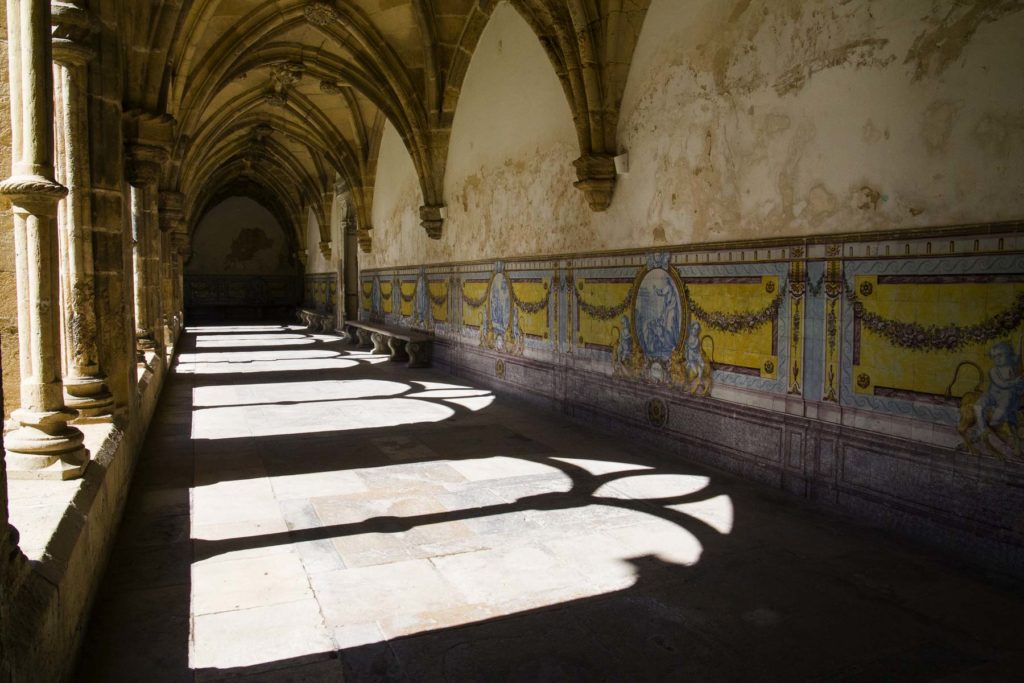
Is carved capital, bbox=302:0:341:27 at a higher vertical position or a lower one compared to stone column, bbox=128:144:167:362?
higher

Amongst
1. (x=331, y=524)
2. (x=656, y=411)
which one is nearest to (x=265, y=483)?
(x=331, y=524)

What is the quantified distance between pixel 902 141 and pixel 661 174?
214cm

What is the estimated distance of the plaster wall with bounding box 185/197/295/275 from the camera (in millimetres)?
25641

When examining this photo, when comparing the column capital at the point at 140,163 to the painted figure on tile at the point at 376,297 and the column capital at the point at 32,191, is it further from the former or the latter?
the painted figure on tile at the point at 376,297

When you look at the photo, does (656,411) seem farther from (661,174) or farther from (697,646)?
(697,646)

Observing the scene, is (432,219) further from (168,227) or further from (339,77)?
(168,227)

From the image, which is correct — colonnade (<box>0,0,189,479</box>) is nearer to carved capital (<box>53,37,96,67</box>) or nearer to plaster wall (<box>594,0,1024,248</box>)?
carved capital (<box>53,37,96,67</box>)

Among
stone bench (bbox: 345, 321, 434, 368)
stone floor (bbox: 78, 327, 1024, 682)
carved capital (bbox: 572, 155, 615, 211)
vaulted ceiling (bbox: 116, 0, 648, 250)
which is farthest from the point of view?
stone bench (bbox: 345, 321, 434, 368)

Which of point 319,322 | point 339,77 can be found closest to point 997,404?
point 339,77

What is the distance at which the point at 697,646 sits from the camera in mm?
2652

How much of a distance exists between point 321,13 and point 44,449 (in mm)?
7929

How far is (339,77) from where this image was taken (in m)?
11.6

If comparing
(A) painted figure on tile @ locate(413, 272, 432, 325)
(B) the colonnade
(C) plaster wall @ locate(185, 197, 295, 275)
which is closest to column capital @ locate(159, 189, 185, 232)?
(A) painted figure on tile @ locate(413, 272, 432, 325)

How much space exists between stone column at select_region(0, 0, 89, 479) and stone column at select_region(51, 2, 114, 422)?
750 millimetres
